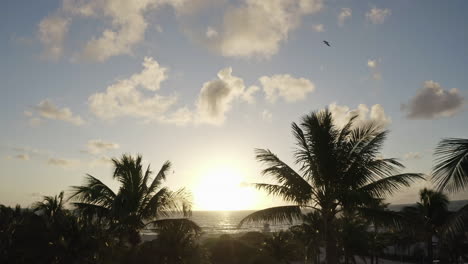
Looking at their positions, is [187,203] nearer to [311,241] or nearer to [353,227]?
[311,241]

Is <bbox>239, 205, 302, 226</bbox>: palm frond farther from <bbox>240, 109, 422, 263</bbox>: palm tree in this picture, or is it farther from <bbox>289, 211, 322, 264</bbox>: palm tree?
<bbox>289, 211, 322, 264</bbox>: palm tree

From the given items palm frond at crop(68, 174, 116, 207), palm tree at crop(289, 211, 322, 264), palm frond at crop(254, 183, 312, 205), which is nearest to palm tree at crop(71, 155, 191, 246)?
palm frond at crop(68, 174, 116, 207)

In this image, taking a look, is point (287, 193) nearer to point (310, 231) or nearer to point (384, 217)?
point (384, 217)

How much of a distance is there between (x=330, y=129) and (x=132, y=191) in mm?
10573

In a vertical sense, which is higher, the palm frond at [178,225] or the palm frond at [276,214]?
the palm frond at [276,214]

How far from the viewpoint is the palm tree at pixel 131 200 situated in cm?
1786

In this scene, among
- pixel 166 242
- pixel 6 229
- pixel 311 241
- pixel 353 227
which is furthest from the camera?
pixel 353 227

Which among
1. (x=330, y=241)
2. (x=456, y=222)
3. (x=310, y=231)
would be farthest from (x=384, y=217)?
(x=310, y=231)

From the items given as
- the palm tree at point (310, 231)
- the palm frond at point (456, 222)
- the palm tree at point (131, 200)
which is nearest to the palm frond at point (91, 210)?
the palm tree at point (131, 200)

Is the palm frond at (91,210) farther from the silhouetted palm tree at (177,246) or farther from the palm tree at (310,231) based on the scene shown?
the palm tree at (310,231)

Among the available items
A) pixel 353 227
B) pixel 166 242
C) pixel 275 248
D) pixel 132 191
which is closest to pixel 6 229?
pixel 132 191

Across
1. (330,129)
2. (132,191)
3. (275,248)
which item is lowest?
(275,248)

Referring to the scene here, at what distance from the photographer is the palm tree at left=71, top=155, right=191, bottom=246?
17.9 meters

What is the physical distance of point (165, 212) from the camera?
64.9ft
